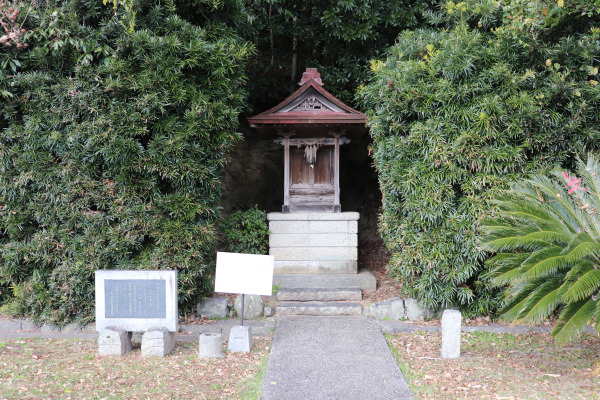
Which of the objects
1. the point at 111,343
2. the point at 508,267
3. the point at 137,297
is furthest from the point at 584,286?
the point at 111,343

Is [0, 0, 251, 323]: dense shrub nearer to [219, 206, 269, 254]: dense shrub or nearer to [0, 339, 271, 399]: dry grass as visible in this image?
[0, 339, 271, 399]: dry grass

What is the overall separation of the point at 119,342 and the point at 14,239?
2386 millimetres

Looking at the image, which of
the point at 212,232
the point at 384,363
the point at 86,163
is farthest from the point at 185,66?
the point at 384,363

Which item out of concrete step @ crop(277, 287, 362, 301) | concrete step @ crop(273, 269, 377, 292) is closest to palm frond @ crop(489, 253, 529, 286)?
concrete step @ crop(277, 287, 362, 301)

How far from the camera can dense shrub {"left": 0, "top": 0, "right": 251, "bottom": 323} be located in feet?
18.7

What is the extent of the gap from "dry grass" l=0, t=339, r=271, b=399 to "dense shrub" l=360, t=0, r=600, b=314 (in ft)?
9.26

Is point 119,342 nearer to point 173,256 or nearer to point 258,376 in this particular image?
point 173,256

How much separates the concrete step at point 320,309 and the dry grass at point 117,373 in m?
1.14

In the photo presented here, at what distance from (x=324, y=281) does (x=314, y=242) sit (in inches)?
32.4

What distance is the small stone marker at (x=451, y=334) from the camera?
5.05m

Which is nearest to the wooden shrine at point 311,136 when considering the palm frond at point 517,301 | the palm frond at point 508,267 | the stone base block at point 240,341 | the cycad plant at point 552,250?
the stone base block at point 240,341

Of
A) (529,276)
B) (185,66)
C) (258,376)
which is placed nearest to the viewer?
(529,276)

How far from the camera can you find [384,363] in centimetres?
493

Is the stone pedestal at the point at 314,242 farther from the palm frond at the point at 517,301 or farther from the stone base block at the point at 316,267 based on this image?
the palm frond at the point at 517,301
